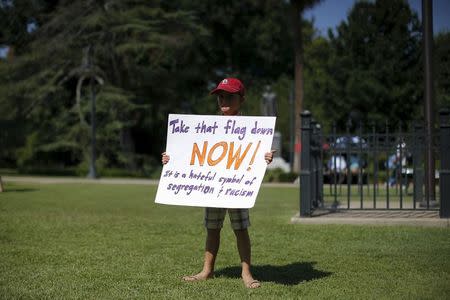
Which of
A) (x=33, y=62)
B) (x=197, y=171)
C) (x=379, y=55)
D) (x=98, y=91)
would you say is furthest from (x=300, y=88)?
(x=197, y=171)

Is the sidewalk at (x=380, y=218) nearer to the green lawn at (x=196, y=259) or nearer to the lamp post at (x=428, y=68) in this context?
the green lawn at (x=196, y=259)

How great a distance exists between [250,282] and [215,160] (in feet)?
3.65

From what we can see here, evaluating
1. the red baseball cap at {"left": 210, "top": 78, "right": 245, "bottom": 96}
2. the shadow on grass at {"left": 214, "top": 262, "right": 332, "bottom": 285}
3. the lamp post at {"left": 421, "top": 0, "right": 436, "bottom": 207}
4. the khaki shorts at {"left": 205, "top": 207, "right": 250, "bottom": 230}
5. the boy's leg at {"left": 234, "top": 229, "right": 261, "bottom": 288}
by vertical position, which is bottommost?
the shadow on grass at {"left": 214, "top": 262, "right": 332, "bottom": 285}

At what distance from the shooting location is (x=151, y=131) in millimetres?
40312

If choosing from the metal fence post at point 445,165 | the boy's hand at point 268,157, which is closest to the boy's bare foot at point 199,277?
the boy's hand at point 268,157

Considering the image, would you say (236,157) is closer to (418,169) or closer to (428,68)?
(428,68)

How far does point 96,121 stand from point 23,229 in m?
25.1

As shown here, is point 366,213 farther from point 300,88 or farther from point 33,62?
point 33,62

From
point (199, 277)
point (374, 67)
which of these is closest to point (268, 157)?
point (199, 277)

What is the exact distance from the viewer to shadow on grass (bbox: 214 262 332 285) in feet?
20.0

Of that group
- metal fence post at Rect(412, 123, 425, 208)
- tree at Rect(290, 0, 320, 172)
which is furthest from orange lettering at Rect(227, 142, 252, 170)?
tree at Rect(290, 0, 320, 172)

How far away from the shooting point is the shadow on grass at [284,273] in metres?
6.10

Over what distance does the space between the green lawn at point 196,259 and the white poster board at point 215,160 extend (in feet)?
2.54

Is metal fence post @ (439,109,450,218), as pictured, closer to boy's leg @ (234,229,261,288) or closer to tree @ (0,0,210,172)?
boy's leg @ (234,229,261,288)
